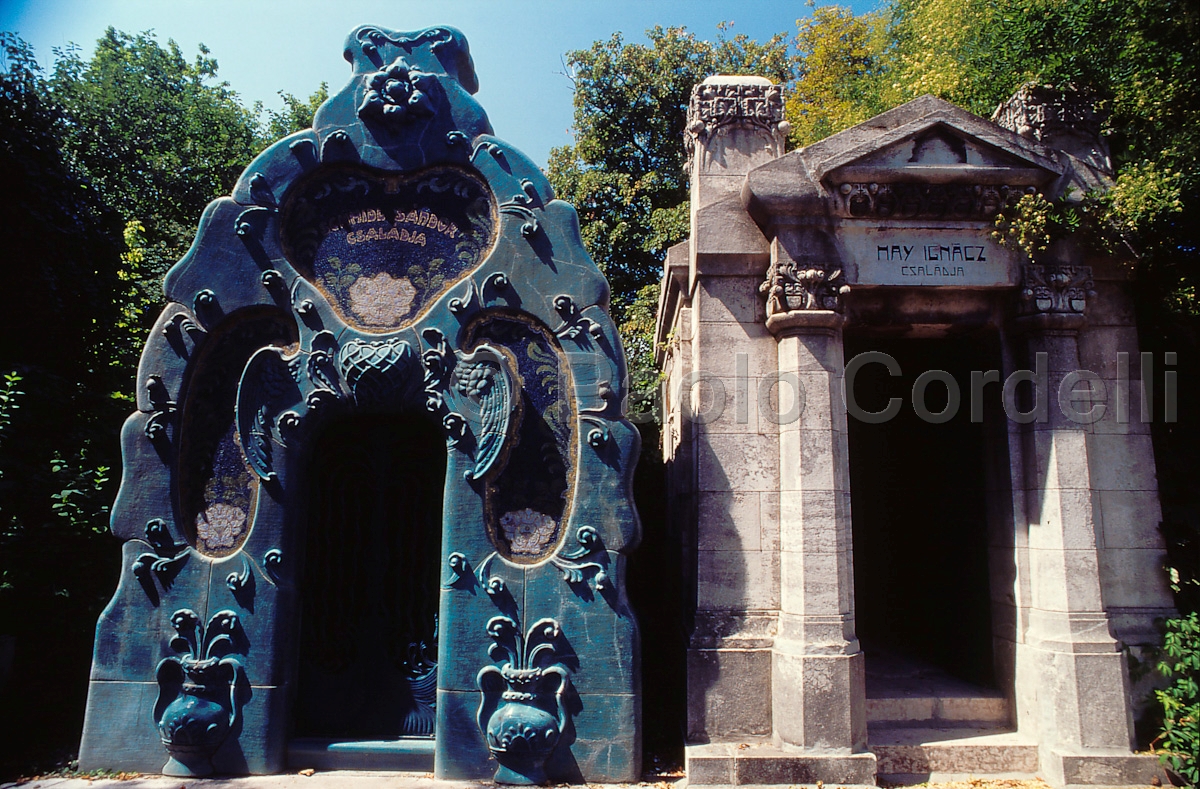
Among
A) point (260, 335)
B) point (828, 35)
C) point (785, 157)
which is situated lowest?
point (260, 335)

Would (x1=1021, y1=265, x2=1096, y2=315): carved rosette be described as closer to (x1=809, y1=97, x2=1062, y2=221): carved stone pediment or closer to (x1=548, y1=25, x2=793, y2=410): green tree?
(x1=809, y1=97, x2=1062, y2=221): carved stone pediment

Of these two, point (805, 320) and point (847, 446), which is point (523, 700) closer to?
point (847, 446)

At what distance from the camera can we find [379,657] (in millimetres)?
6039

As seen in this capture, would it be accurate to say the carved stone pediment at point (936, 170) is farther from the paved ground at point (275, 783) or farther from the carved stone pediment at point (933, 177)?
the paved ground at point (275, 783)

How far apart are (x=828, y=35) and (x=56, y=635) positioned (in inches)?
863

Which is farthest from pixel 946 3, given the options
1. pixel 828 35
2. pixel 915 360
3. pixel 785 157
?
pixel 828 35

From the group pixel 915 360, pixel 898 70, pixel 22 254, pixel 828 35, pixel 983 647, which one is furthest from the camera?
pixel 828 35

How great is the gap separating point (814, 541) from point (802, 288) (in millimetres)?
2157

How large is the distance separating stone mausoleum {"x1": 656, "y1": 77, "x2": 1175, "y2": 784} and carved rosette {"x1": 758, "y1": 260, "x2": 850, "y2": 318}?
0.02 metres

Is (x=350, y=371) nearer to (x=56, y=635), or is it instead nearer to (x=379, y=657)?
(x=379, y=657)

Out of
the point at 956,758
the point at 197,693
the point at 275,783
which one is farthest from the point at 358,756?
the point at 956,758

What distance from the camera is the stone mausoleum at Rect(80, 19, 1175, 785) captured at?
5.52m

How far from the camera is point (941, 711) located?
616 centimetres

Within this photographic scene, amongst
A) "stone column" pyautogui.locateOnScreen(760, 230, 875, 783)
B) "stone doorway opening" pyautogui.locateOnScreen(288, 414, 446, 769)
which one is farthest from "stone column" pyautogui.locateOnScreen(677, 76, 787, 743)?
"stone doorway opening" pyautogui.locateOnScreen(288, 414, 446, 769)
